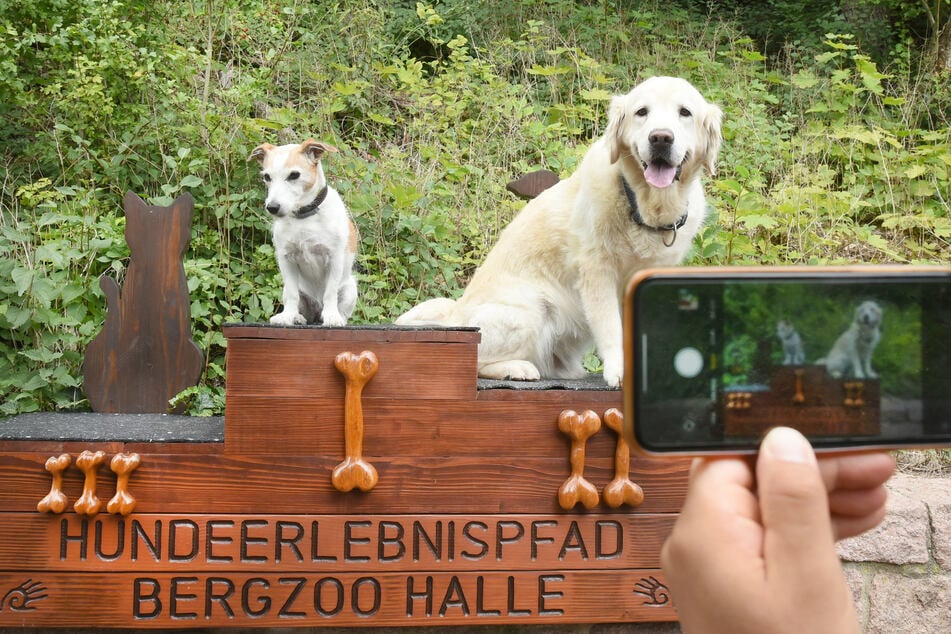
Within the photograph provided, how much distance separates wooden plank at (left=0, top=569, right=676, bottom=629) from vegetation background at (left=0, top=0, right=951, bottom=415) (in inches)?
43.0

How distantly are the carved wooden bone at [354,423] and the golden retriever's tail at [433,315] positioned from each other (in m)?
0.73

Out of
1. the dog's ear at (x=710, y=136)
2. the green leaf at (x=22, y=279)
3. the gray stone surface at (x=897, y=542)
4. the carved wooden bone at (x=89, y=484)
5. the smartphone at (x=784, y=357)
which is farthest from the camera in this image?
the green leaf at (x=22, y=279)

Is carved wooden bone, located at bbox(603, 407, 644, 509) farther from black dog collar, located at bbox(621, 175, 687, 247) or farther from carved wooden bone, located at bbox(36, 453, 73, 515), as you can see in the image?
carved wooden bone, located at bbox(36, 453, 73, 515)

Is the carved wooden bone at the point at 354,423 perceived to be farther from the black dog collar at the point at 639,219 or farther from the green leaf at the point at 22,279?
the green leaf at the point at 22,279

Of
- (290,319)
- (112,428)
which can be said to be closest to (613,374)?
(290,319)

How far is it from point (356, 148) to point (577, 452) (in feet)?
13.4

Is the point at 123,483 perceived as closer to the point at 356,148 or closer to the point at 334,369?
the point at 334,369

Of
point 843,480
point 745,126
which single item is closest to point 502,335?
point 843,480

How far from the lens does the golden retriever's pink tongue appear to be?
2.64 meters

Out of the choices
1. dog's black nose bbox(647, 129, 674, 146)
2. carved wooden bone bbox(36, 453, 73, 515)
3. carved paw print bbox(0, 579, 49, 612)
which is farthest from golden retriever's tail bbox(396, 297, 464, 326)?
carved paw print bbox(0, 579, 49, 612)

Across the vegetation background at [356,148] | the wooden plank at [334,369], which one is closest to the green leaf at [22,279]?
the vegetation background at [356,148]

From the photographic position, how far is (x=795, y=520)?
0.51m

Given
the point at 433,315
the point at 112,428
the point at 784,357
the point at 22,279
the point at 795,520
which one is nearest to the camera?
the point at 795,520

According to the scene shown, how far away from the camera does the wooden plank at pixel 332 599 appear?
2436 mm
